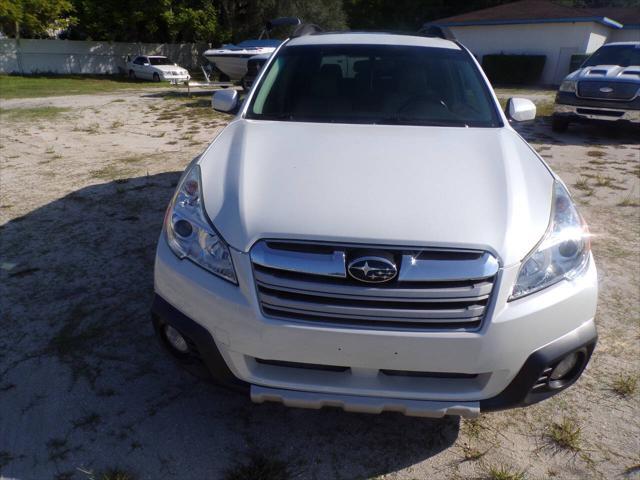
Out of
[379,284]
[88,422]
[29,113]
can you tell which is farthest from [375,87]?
[29,113]

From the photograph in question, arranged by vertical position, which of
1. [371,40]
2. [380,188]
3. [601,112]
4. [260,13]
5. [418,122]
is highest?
[260,13]

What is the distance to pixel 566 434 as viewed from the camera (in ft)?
6.97

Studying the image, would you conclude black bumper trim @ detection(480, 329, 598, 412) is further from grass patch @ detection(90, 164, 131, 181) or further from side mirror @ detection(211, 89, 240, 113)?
grass patch @ detection(90, 164, 131, 181)

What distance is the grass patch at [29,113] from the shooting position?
10.1 m

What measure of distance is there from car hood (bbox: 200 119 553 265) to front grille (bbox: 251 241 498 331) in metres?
0.06

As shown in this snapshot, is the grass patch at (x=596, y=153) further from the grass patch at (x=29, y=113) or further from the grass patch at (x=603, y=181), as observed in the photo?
the grass patch at (x=29, y=113)

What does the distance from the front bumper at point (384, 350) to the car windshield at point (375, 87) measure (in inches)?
54.1

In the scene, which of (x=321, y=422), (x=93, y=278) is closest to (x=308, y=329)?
(x=321, y=422)

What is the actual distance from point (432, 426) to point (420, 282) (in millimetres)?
884

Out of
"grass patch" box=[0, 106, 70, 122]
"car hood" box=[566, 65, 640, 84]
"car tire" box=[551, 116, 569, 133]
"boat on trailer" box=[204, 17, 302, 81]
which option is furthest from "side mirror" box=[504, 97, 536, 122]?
"boat on trailer" box=[204, 17, 302, 81]

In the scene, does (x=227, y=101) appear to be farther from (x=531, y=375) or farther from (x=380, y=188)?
(x=531, y=375)

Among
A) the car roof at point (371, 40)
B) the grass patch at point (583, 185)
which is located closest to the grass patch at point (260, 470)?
the car roof at point (371, 40)

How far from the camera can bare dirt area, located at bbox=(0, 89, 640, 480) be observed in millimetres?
1975

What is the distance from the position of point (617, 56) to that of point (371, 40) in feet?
26.3
